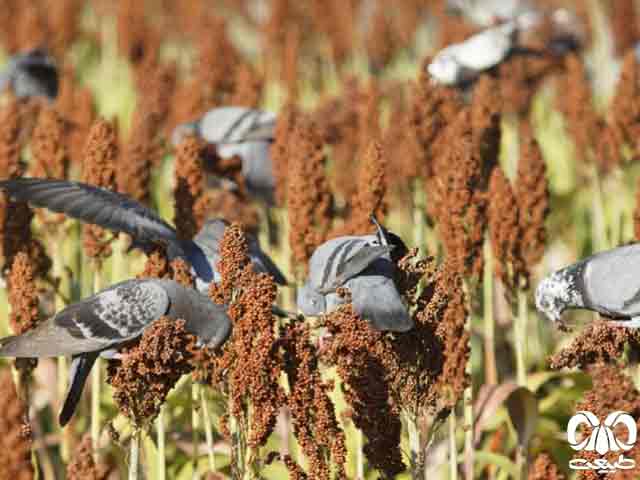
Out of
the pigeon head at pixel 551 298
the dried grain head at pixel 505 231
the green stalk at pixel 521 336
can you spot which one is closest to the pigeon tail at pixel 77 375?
the pigeon head at pixel 551 298

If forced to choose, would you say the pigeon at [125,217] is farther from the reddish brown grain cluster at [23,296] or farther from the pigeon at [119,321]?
the pigeon at [119,321]

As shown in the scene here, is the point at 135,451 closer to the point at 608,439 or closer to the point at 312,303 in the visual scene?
the point at 312,303

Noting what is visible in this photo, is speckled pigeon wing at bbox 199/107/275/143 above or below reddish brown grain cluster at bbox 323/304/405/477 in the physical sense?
above

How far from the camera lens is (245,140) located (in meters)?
4.38

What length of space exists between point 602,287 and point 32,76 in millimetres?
3552

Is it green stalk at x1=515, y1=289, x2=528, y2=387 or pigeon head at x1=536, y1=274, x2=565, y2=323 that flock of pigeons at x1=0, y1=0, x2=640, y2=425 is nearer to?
pigeon head at x1=536, y1=274, x2=565, y2=323

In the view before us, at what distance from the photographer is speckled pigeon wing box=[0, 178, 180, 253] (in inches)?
107

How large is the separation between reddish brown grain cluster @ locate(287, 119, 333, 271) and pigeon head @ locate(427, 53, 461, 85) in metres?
1.08

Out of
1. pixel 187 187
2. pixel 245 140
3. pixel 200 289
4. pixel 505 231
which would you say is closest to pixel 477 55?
pixel 245 140

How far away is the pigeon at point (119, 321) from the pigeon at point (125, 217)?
14.5 inches

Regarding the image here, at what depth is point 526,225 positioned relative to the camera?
12.0 feet

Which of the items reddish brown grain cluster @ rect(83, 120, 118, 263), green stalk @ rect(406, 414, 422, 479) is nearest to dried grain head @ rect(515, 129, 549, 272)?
green stalk @ rect(406, 414, 422, 479)

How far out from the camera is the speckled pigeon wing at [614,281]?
8.80ft

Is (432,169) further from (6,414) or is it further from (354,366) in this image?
(6,414)
